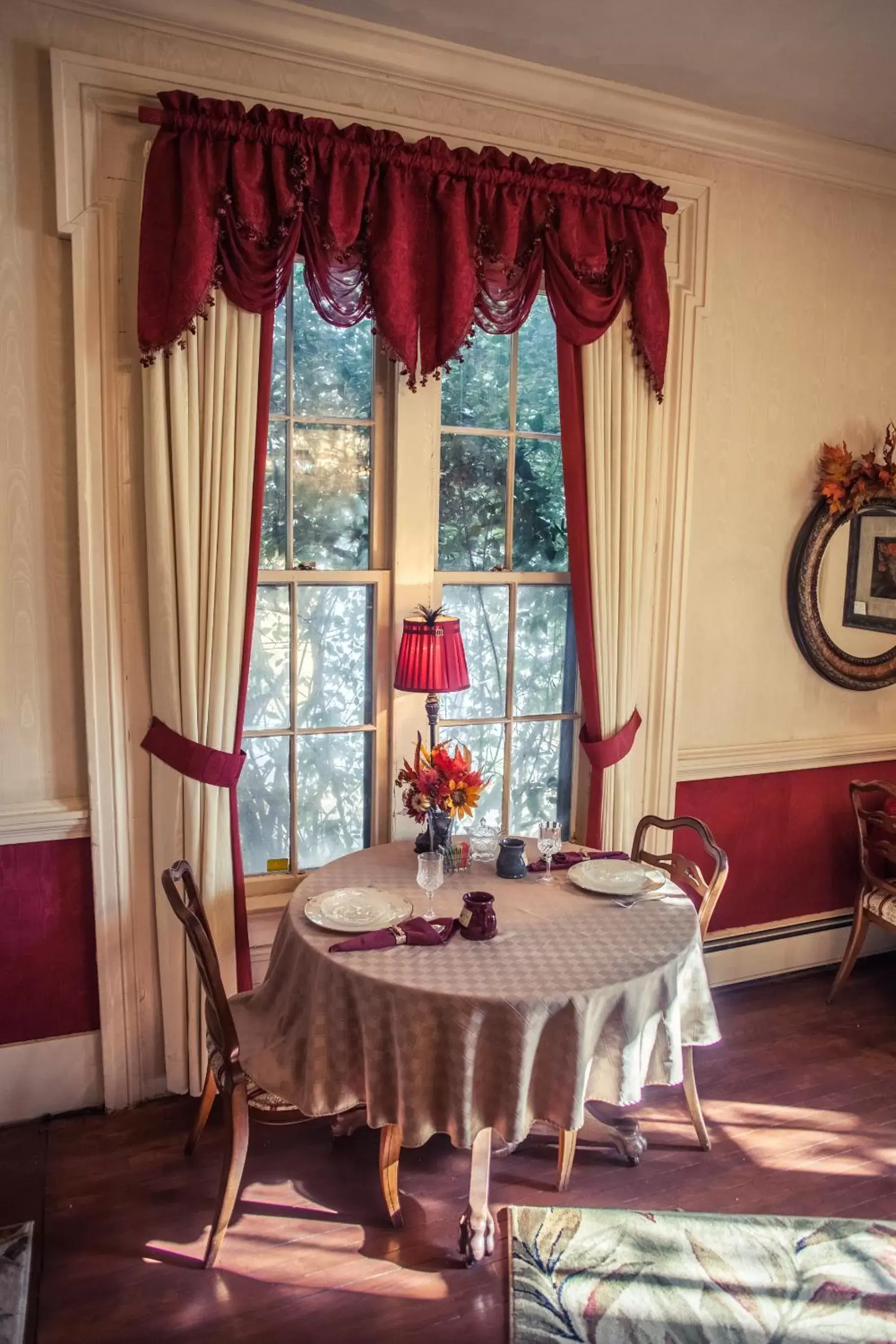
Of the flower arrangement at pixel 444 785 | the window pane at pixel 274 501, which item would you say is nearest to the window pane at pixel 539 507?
the window pane at pixel 274 501

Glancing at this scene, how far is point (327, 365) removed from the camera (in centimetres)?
287

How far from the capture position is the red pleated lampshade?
8.84 feet

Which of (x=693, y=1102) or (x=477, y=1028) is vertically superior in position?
(x=477, y=1028)

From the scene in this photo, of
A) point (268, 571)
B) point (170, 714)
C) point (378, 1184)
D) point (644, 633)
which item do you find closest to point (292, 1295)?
point (378, 1184)

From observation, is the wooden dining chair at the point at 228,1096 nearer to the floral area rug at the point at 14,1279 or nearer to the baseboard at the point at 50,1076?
the floral area rug at the point at 14,1279

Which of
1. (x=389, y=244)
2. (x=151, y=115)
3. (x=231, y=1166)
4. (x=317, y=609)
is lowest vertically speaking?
(x=231, y=1166)

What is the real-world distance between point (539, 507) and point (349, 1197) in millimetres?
2172

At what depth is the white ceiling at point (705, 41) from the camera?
2.47 meters

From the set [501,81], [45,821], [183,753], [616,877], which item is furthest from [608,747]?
[501,81]

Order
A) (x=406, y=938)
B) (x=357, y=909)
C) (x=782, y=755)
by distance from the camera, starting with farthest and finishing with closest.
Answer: (x=782, y=755), (x=357, y=909), (x=406, y=938)

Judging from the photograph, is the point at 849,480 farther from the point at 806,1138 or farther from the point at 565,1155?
the point at 565,1155

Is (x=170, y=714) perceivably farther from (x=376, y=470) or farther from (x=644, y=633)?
(x=644, y=633)

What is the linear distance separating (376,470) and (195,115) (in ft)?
3.47

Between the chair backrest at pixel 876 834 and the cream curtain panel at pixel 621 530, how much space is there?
91 centimetres
